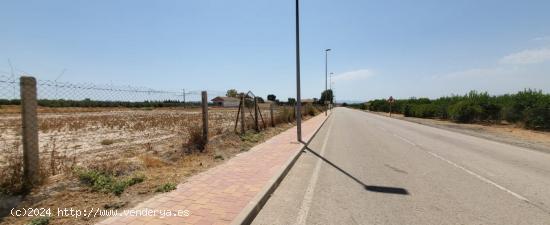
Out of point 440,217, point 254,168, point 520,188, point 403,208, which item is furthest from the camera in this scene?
point 254,168

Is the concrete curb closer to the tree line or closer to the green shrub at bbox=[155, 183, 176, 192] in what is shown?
the green shrub at bbox=[155, 183, 176, 192]

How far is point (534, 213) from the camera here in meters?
5.14

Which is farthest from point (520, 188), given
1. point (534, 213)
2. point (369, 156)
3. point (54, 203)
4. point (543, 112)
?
point (543, 112)

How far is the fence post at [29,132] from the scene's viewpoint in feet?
17.6

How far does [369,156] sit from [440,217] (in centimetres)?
594

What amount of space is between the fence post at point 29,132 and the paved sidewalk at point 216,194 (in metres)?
1.87

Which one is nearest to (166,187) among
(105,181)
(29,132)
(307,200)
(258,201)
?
(105,181)

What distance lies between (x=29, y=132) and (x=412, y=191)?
6719mm

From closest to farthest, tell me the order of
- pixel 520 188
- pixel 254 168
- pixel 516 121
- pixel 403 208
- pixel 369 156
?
pixel 403 208, pixel 520 188, pixel 254 168, pixel 369 156, pixel 516 121

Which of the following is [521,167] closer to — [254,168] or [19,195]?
[254,168]

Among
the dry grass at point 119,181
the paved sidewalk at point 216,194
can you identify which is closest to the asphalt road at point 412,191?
the paved sidewalk at point 216,194

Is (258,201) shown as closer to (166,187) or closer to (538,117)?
(166,187)

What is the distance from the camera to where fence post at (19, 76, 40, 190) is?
5363 millimetres

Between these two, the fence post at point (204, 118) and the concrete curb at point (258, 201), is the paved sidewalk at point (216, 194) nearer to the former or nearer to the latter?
the concrete curb at point (258, 201)
